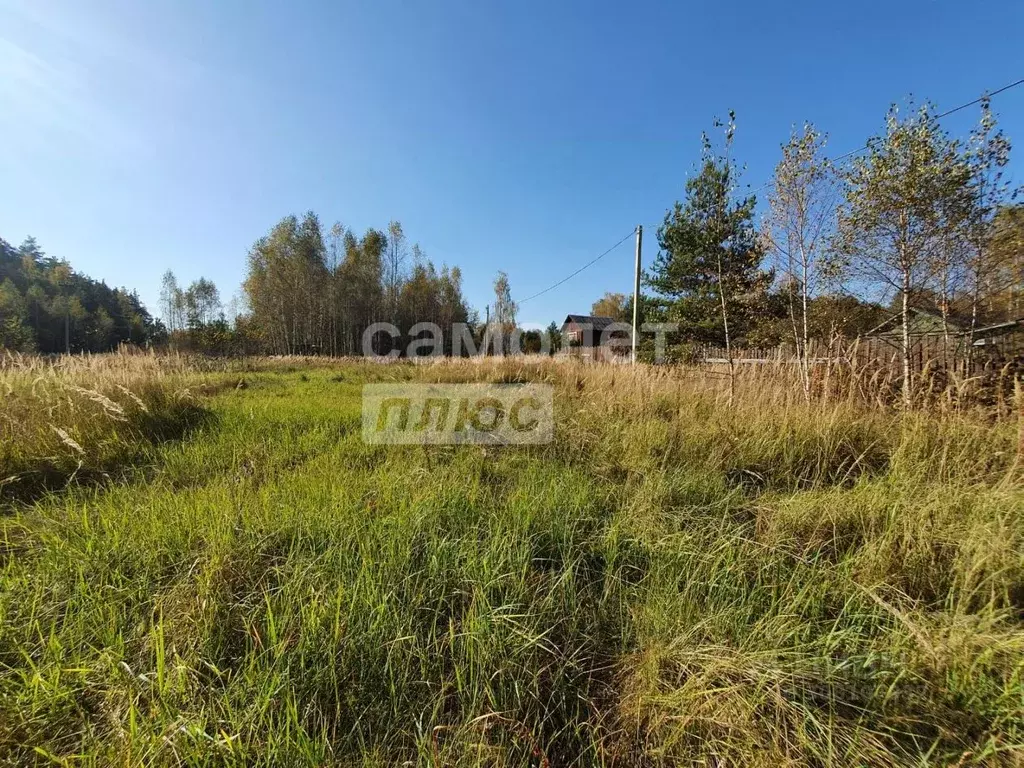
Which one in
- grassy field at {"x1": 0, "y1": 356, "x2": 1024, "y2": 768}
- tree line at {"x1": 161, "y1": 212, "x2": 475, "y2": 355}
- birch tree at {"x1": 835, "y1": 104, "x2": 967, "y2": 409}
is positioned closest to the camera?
grassy field at {"x1": 0, "y1": 356, "x2": 1024, "y2": 768}

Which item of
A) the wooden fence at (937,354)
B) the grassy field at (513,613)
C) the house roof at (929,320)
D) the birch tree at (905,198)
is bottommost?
A: the grassy field at (513,613)

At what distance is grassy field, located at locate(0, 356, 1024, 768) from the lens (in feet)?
3.01

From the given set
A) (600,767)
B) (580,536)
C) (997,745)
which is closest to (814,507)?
(997,745)

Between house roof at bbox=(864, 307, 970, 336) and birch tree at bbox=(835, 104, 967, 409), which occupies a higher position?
birch tree at bbox=(835, 104, 967, 409)

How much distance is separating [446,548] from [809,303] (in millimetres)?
8769

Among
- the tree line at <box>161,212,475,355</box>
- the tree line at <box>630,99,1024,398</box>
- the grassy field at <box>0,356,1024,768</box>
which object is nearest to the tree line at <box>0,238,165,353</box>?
the tree line at <box>161,212,475,355</box>

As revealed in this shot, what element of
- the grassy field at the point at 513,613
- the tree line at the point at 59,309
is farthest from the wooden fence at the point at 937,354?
the tree line at the point at 59,309

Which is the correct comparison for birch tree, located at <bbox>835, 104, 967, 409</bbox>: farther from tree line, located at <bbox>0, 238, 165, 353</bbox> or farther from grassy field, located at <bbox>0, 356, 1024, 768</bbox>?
tree line, located at <bbox>0, 238, 165, 353</bbox>

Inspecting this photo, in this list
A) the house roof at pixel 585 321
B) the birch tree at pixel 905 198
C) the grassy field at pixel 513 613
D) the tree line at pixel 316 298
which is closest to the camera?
the grassy field at pixel 513 613

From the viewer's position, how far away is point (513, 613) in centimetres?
134

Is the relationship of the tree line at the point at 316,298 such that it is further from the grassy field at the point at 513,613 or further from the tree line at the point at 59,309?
the grassy field at the point at 513,613

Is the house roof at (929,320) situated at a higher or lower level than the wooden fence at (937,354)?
higher

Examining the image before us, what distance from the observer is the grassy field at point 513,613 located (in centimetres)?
92

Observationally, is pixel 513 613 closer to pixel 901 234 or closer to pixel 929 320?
pixel 901 234
